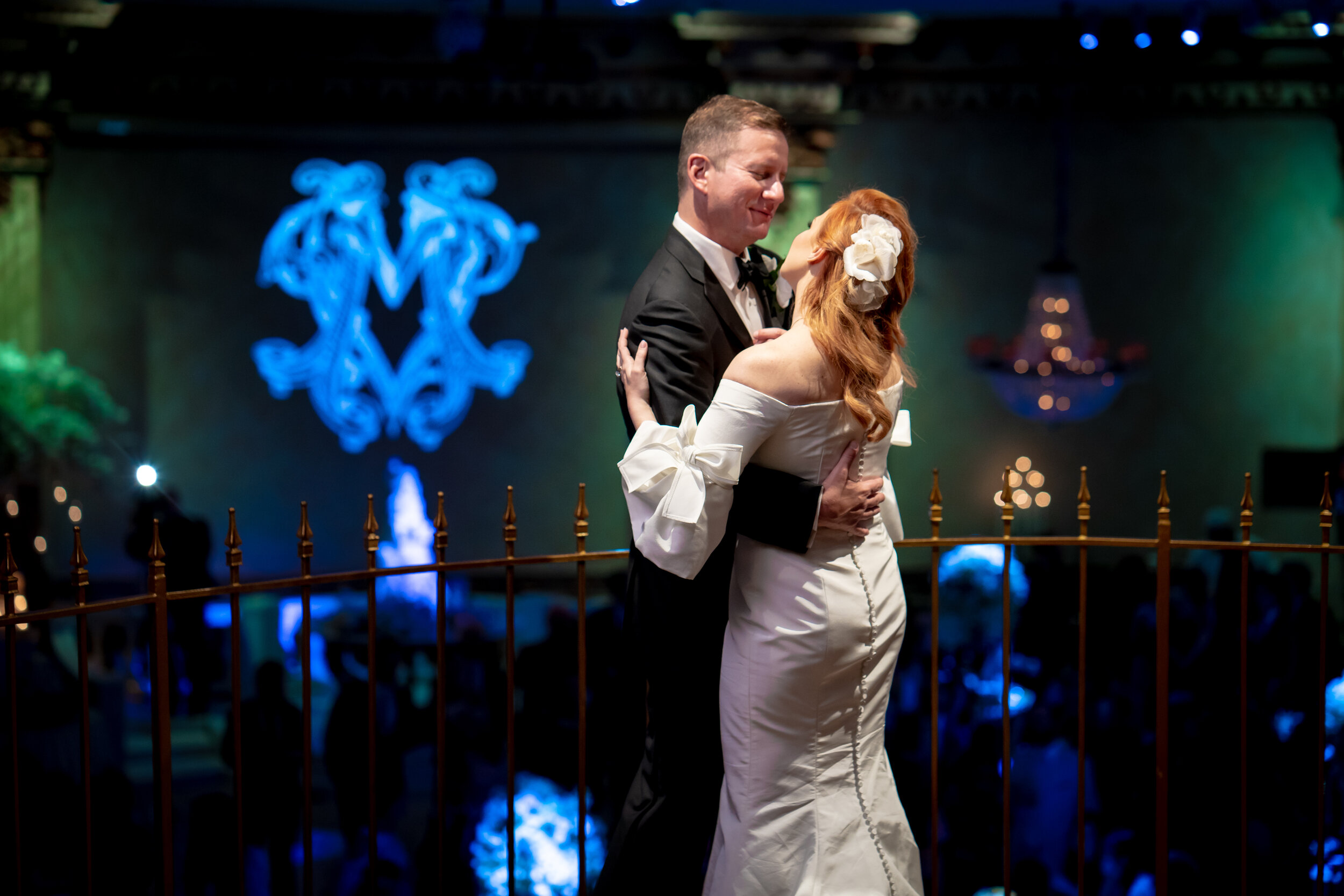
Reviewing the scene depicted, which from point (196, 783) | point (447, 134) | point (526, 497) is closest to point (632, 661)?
point (196, 783)

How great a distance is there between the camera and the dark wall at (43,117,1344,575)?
283 inches

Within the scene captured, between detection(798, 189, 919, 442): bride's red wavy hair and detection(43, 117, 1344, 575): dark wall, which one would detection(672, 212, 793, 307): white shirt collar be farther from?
detection(43, 117, 1344, 575): dark wall

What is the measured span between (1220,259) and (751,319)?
249 inches

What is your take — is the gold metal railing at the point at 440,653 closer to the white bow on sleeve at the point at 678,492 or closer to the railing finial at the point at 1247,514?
the railing finial at the point at 1247,514

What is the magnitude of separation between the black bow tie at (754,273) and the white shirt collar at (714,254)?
0.07ft

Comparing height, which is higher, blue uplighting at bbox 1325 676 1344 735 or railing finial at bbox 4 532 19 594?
railing finial at bbox 4 532 19 594

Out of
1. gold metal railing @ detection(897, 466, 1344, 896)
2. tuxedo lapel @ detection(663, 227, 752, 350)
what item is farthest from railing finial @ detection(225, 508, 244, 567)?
gold metal railing @ detection(897, 466, 1344, 896)

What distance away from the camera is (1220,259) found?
298 inches

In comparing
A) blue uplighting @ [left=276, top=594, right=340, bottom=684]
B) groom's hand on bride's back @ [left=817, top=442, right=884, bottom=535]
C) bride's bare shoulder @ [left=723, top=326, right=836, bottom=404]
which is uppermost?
bride's bare shoulder @ [left=723, top=326, right=836, bottom=404]

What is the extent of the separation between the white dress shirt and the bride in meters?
0.29

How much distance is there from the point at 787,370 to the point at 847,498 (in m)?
0.26

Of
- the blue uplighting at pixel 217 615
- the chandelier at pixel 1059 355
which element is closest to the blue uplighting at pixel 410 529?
the blue uplighting at pixel 217 615

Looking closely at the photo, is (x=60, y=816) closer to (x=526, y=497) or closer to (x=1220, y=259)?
(x=526, y=497)

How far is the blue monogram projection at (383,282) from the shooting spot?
23.7 ft
